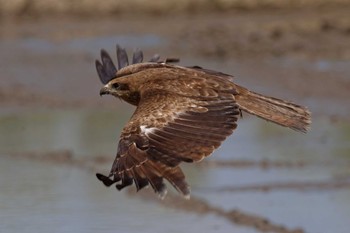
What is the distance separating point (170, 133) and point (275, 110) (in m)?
1.09

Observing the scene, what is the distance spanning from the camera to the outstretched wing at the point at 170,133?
653cm

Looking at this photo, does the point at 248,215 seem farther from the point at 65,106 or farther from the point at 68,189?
the point at 65,106

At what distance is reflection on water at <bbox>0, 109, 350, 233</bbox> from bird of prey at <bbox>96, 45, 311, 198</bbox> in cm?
145

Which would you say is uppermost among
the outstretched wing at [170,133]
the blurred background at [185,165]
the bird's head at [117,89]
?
the blurred background at [185,165]

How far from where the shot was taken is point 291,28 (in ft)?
61.2

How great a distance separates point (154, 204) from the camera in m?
10.2

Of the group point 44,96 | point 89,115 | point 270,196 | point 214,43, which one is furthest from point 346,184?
point 214,43

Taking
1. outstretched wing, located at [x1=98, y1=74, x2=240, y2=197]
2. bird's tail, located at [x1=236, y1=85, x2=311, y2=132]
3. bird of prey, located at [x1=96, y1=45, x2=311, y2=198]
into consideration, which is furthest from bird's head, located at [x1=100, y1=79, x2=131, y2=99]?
bird's tail, located at [x1=236, y1=85, x2=311, y2=132]

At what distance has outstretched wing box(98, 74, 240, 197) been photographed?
6.53 metres

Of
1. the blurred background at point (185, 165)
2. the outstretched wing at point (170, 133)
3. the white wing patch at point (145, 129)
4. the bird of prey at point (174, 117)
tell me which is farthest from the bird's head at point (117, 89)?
the blurred background at point (185, 165)

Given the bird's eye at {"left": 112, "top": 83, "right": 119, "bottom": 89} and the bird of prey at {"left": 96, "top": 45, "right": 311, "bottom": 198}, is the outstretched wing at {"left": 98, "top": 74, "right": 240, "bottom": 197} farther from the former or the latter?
the bird's eye at {"left": 112, "top": 83, "right": 119, "bottom": 89}

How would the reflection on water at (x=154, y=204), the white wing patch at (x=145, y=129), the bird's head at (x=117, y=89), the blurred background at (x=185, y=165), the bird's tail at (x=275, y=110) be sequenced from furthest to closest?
the blurred background at (x=185, y=165) < the reflection on water at (x=154, y=204) < the bird's head at (x=117, y=89) < the bird's tail at (x=275, y=110) < the white wing patch at (x=145, y=129)

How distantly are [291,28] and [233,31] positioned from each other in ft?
2.72

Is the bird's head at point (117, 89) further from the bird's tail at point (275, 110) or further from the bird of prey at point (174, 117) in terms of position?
the bird's tail at point (275, 110)
